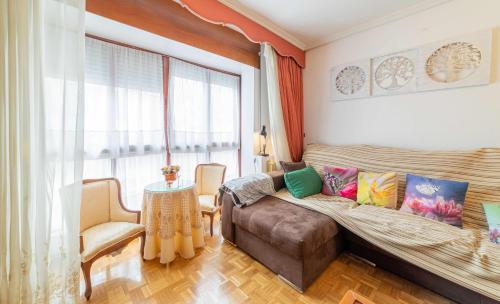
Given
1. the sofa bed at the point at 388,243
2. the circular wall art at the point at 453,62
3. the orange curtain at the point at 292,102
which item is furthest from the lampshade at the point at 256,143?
the circular wall art at the point at 453,62

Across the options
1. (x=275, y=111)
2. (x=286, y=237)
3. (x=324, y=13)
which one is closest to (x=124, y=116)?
(x=275, y=111)

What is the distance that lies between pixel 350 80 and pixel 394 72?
1.54 ft

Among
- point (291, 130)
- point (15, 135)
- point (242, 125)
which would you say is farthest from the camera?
point (242, 125)

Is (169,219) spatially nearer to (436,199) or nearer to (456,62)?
(436,199)

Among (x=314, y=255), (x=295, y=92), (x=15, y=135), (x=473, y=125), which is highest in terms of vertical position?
(x=295, y=92)

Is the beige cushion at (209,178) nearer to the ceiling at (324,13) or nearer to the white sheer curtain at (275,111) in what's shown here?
the white sheer curtain at (275,111)

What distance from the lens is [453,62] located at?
1.89 m

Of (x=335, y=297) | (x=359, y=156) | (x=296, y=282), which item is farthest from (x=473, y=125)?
(x=296, y=282)

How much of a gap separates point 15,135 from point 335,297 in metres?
2.24

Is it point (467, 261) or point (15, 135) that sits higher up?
point (15, 135)

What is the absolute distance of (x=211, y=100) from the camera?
2.97 meters

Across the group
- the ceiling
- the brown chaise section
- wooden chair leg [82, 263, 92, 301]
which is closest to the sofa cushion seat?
the brown chaise section

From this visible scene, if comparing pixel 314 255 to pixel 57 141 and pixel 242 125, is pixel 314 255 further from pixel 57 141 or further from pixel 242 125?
pixel 242 125

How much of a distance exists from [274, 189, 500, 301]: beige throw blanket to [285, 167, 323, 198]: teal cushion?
12.7 inches
